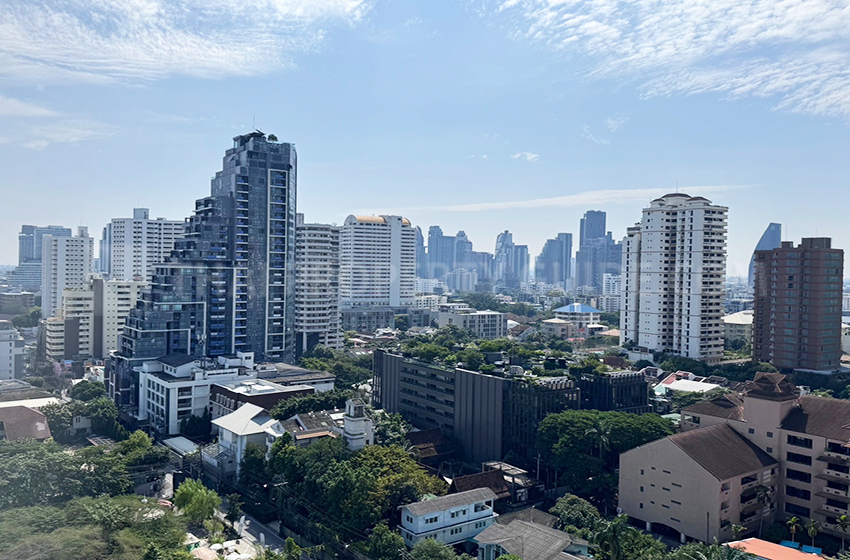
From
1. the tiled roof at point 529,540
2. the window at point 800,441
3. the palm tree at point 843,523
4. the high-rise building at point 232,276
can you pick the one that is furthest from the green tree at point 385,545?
the high-rise building at point 232,276

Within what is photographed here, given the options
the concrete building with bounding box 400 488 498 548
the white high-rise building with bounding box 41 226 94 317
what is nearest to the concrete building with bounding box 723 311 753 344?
the concrete building with bounding box 400 488 498 548

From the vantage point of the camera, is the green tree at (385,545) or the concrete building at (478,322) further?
the concrete building at (478,322)

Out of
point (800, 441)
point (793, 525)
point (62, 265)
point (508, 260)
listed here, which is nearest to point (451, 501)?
point (793, 525)

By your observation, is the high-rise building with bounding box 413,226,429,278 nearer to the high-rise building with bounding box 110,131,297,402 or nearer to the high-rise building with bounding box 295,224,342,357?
the high-rise building with bounding box 295,224,342,357

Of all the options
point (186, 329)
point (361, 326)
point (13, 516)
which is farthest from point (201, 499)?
point (361, 326)

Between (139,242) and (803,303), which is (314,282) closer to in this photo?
(139,242)

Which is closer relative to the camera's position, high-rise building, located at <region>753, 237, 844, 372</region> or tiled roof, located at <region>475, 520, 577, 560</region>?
tiled roof, located at <region>475, 520, 577, 560</region>

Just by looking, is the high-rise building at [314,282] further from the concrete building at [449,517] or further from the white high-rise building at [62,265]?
the concrete building at [449,517]
